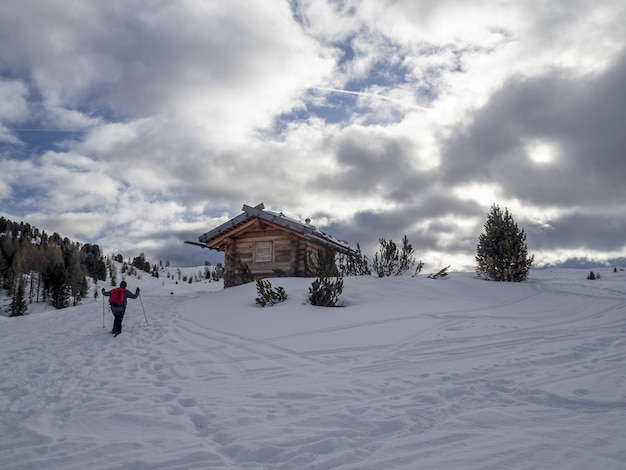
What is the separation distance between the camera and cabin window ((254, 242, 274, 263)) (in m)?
20.3

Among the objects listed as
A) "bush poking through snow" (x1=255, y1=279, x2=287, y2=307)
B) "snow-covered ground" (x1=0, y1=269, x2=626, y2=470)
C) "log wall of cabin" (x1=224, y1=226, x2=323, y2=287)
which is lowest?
"snow-covered ground" (x1=0, y1=269, x2=626, y2=470)

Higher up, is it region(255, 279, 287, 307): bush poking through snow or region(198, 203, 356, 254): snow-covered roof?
region(198, 203, 356, 254): snow-covered roof

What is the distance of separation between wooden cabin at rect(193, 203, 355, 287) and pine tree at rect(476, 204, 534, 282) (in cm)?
685

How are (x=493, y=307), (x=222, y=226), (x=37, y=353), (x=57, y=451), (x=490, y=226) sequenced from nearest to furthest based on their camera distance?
(x=57, y=451), (x=37, y=353), (x=493, y=307), (x=490, y=226), (x=222, y=226)

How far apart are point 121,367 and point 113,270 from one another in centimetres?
4950

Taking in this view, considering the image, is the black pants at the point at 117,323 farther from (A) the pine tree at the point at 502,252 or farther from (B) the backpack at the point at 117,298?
(A) the pine tree at the point at 502,252

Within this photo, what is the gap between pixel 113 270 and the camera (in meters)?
51.7

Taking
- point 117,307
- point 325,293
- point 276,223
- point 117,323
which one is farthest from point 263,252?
point 117,323

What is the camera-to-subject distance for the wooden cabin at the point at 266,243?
1927 cm

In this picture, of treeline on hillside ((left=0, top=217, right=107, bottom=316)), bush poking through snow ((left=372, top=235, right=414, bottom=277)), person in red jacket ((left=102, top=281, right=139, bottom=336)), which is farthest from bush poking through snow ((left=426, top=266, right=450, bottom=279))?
treeline on hillside ((left=0, top=217, right=107, bottom=316))

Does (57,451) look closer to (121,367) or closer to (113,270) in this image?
(121,367)

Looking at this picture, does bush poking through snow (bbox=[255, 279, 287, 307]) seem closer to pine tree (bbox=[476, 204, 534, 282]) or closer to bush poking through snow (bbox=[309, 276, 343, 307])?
bush poking through snow (bbox=[309, 276, 343, 307])

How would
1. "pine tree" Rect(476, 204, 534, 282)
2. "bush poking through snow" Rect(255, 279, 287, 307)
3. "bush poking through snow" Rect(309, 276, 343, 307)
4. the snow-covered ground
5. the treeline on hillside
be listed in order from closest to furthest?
the snow-covered ground < "bush poking through snow" Rect(309, 276, 343, 307) < "bush poking through snow" Rect(255, 279, 287, 307) < "pine tree" Rect(476, 204, 534, 282) < the treeline on hillside

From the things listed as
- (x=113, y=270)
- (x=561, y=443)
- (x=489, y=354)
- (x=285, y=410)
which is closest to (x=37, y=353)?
(x=285, y=410)
